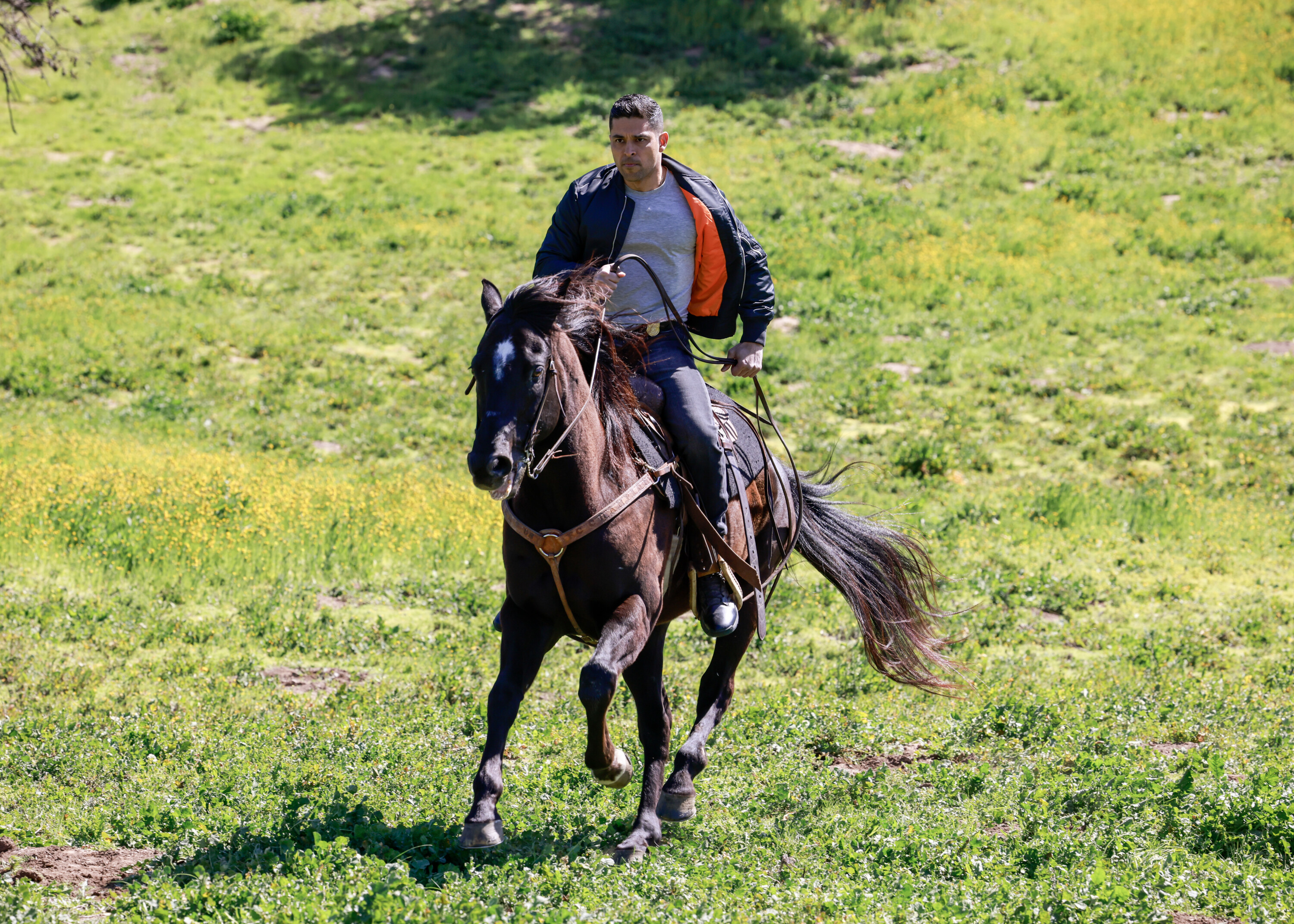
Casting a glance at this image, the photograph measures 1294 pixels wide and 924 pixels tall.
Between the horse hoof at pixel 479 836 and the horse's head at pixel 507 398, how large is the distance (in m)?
1.55

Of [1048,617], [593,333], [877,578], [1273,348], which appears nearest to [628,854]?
[593,333]

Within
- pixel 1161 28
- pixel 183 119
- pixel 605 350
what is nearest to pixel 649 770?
pixel 605 350

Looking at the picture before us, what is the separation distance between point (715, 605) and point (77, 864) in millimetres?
3432

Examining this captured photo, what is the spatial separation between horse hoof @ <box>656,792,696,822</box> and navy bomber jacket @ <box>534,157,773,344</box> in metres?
2.62

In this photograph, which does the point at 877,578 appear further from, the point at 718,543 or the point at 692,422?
the point at 692,422

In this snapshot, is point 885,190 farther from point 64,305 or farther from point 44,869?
point 44,869

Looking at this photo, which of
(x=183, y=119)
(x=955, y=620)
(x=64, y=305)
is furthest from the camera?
(x=183, y=119)

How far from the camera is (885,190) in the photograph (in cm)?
2344

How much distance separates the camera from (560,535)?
16.9 feet

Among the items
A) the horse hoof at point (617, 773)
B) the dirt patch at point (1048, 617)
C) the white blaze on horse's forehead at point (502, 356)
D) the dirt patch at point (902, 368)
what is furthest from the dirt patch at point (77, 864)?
the dirt patch at point (902, 368)

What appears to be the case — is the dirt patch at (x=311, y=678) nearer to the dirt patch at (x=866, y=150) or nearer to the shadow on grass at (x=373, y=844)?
the shadow on grass at (x=373, y=844)

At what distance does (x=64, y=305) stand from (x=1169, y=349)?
17836 mm

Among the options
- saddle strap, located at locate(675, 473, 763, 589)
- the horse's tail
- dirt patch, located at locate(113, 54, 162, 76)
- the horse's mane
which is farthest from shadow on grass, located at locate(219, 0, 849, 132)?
the horse's mane

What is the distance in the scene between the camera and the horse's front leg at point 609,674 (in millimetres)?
4957
